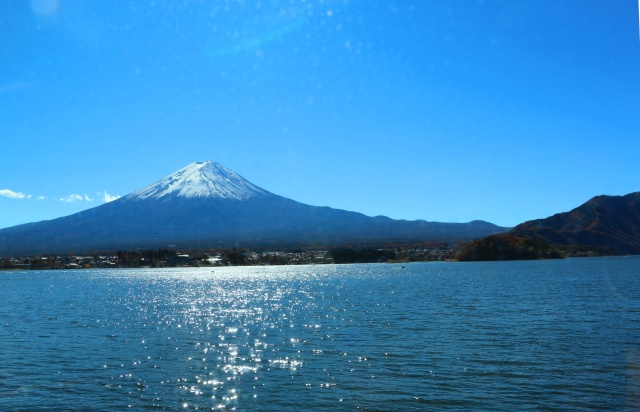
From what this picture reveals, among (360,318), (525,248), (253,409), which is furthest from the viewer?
(525,248)

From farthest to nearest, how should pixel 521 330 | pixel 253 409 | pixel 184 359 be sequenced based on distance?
pixel 521 330, pixel 184 359, pixel 253 409

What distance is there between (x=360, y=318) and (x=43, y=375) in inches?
789

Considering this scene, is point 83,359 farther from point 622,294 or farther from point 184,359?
point 622,294

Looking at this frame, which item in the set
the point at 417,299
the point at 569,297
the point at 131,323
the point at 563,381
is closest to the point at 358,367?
the point at 563,381

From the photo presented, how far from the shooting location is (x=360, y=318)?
121 ft

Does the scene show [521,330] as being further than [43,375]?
Yes

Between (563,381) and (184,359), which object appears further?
(184,359)

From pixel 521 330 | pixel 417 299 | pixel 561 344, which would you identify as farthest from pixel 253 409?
pixel 417 299

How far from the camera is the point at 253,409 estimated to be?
Answer: 16.8 meters

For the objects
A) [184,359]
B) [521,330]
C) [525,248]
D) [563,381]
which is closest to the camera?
[563,381]

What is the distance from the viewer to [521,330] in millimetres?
29891

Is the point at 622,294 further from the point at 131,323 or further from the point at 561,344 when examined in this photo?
the point at 131,323

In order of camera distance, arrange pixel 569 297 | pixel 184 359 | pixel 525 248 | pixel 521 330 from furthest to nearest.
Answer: pixel 525 248, pixel 569 297, pixel 521 330, pixel 184 359

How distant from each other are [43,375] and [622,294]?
47060mm
